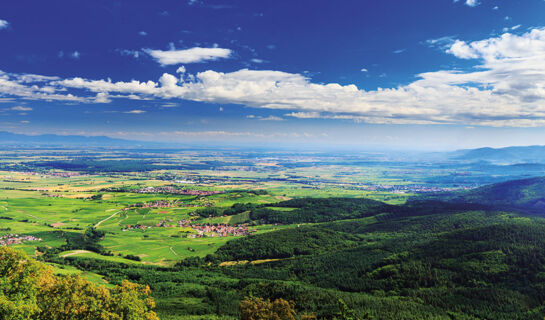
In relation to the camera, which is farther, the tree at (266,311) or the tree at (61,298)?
the tree at (266,311)

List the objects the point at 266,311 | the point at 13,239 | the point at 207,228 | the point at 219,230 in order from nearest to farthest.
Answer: the point at 266,311 < the point at 13,239 < the point at 219,230 < the point at 207,228

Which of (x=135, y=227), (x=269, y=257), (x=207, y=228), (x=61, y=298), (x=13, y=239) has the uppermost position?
(x=61, y=298)

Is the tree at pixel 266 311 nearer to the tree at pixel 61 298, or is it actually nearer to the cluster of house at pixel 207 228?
the tree at pixel 61 298

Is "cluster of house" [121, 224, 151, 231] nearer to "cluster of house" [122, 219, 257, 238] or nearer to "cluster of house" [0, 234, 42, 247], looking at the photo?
"cluster of house" [122, 219, 257, 238]

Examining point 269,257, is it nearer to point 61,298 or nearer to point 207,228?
point 207,228

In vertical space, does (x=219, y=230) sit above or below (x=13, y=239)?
below

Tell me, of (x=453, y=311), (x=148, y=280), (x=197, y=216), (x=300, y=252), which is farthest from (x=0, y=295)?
(x=197, y=216)

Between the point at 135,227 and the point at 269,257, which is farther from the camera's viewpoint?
the point at 135,227

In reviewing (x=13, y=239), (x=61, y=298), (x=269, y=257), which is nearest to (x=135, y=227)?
(x=13, y=239)

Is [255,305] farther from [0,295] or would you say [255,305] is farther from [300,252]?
[300,252]

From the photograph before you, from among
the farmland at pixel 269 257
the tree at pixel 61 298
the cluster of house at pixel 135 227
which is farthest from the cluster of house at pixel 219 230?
the tree at pixel 61 298

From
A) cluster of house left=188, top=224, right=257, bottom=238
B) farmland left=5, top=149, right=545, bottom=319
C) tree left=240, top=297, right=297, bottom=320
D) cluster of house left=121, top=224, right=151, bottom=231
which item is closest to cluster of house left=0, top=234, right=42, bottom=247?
farmland left=5, top=149, right=545, bottom=319
